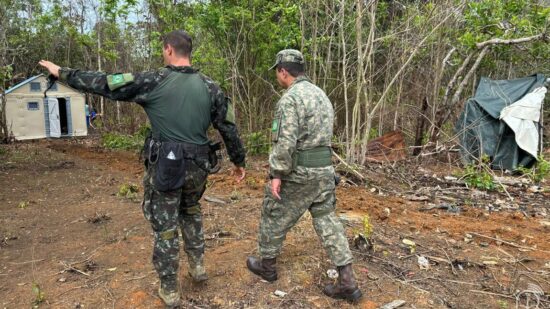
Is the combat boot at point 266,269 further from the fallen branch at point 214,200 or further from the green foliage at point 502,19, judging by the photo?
the green foliage at point 502,19

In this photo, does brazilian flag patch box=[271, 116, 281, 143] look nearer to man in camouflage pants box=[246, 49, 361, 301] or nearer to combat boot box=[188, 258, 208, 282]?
man in camouflage pants box=[246, 49, 361, 301]

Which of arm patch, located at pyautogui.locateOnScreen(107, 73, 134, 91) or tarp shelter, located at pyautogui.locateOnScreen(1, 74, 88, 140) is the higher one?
arm patch, located at pyautogui.locateOnScreen(107, 73, 134, 91)

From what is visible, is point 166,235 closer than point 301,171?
Yes

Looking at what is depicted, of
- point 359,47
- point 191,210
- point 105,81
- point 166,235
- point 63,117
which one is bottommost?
point 63,117

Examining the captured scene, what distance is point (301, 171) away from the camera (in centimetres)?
295

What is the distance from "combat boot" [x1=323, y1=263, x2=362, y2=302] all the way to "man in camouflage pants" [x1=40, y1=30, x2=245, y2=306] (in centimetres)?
115

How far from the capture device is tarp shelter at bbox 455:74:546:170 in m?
8.04

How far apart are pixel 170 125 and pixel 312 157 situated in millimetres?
1017

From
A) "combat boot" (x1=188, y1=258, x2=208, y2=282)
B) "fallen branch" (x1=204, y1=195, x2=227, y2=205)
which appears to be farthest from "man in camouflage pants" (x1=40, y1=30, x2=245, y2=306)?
"fallen branch" (x1=204, y1=195, x2=227, y2=205)

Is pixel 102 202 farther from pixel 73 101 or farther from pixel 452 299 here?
pixel 73 101

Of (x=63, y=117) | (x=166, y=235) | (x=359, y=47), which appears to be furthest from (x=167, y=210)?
(x=63, y=117)

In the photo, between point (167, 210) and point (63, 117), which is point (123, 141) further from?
point (167, 210)

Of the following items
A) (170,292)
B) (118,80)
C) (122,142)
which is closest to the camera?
(118,80)

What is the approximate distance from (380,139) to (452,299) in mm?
5718
